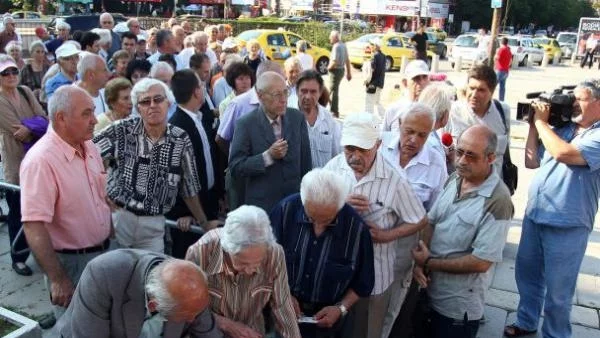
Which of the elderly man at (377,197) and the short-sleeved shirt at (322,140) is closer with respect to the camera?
the elderly man at (377,197)

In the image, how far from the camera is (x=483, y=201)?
278 cm

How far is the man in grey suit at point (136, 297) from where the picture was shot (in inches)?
82.4

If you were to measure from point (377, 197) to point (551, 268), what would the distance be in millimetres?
1405

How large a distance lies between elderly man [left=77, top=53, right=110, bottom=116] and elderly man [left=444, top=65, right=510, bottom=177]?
2958 mm

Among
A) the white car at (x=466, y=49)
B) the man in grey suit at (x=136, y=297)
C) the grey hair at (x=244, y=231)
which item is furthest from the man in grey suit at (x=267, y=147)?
the white car at (x=466, y=49)

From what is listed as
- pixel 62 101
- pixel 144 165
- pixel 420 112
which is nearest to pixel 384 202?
pixel 420 112

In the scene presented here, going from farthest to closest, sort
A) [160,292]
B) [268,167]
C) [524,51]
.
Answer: [524,51] → [268,167] → [160,292]

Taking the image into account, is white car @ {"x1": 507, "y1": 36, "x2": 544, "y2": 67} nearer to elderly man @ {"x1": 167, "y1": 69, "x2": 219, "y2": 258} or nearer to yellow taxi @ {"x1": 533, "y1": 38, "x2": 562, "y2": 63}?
yellow taxi @ {"x1": 533, "y1": 38, "x2": 562, "y2": 63}

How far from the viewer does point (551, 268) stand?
338cm

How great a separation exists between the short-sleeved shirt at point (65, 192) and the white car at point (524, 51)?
2673 cm

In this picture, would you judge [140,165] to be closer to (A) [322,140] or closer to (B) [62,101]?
(B) [62,101]

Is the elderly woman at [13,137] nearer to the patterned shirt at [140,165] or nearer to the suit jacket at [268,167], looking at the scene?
the patterned shirt at [140,165]

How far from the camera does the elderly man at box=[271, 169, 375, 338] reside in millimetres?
2697

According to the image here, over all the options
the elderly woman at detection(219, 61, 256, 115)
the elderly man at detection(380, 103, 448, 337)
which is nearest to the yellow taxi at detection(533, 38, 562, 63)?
the elderly woman at detection(219, 61, 256, 115)
